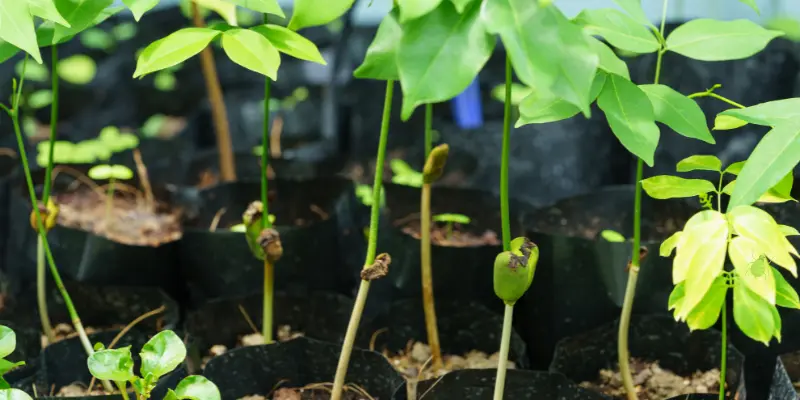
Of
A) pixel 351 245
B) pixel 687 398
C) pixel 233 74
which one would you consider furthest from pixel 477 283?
pixel 233 74

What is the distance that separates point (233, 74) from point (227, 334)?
1.25m

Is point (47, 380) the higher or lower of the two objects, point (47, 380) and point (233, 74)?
the lower

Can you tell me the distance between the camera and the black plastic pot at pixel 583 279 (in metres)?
1.03

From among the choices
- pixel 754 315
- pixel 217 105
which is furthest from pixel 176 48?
pixel 217 105

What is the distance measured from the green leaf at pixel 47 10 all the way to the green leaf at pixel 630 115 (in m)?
0.42

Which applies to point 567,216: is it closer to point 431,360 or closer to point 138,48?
point 431,360

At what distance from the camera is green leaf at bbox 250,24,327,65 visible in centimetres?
65

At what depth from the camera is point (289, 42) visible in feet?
2.14

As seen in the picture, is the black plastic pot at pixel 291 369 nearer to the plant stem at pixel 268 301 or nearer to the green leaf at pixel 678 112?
the plant stem at pixel 268 301

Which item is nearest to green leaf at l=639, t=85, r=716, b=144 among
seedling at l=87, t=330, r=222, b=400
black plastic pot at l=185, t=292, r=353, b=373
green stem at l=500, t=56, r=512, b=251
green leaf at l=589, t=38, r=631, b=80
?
green leaf at l=589, t=38, r=631, b=80

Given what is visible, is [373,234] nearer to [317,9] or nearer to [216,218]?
[317,9]

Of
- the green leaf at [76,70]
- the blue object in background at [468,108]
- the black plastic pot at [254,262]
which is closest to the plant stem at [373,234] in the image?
the black plastic pot at [254,262]

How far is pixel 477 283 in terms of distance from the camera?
1.16 meters

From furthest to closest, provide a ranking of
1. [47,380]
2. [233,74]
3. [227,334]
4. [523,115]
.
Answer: [233,74], [227,334], [47,380], [523,115]
